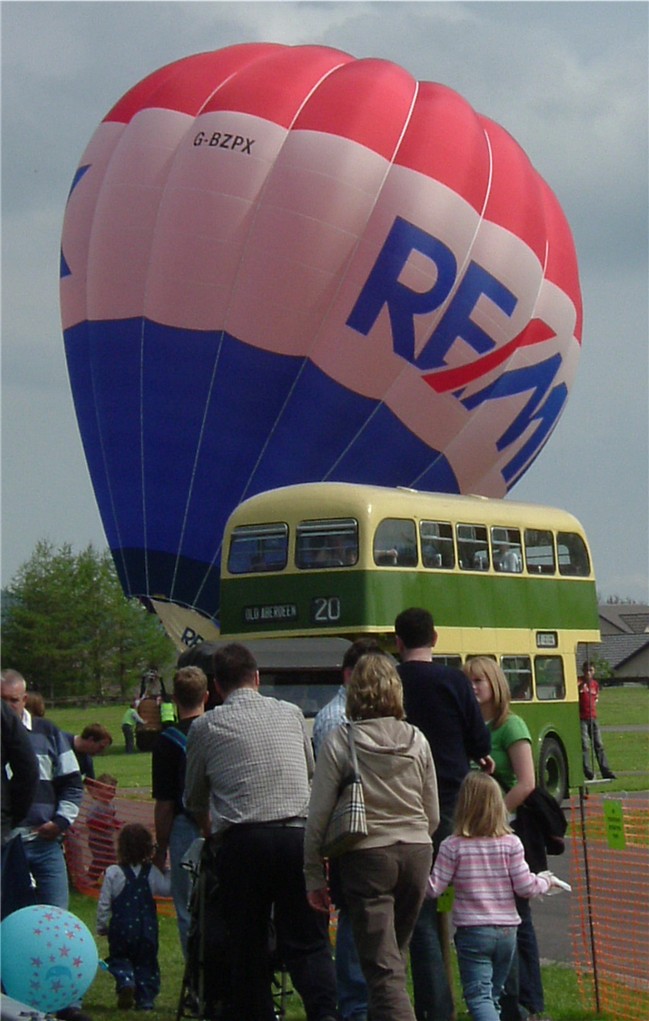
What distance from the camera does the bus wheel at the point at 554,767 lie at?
23328 millimetres

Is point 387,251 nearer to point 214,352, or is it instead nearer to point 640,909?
point 214,352

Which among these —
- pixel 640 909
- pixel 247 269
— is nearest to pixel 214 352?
pixel 247 269

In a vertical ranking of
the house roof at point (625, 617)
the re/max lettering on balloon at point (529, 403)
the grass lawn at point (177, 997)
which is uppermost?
the house roof at point (625, 617)

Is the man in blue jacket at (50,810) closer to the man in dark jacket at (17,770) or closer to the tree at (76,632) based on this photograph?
the man in dark jacket at (17,770)

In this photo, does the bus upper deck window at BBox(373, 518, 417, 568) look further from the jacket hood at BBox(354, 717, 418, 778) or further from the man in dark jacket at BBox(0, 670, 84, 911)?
the jacket hood at BBox(354, 717, 418, 778)

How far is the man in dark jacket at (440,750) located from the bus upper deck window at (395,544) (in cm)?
1299

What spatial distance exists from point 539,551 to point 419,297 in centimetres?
547

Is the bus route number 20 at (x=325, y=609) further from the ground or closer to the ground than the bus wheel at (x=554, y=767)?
further from the ground

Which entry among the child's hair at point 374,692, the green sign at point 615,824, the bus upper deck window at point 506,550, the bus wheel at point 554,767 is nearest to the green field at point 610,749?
the bus wheel at point 554,767

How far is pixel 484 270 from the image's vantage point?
92.8ft

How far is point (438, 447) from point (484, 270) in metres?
3.11

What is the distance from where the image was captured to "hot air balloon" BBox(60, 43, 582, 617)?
89.3 feet

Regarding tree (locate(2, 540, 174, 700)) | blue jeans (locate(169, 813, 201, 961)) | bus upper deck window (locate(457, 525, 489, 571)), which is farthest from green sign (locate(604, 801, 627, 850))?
tree (locate(2, 540, 174, 700))

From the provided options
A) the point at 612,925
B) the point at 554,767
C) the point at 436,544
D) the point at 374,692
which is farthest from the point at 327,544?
the point at 374,692
